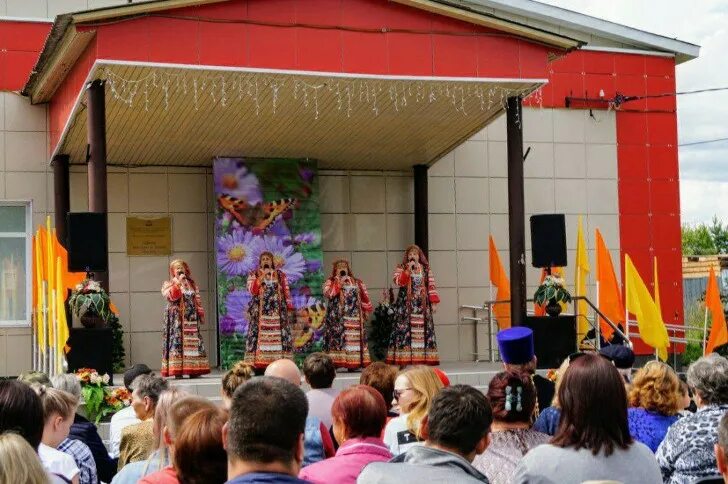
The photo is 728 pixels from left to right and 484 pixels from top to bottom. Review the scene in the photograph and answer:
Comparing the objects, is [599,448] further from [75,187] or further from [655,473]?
[75,187]

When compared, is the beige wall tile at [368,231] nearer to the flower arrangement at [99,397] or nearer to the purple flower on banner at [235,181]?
the purple flower on banner at [235,181]

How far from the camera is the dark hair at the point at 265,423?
2.26 metres

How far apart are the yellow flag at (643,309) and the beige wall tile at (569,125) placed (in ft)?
11.4

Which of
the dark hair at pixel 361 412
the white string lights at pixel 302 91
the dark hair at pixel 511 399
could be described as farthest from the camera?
the white string lights at pixel 302 91

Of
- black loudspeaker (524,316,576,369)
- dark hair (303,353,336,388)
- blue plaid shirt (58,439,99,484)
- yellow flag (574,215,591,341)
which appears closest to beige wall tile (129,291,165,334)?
black loudspeaker (524,316,576,369)

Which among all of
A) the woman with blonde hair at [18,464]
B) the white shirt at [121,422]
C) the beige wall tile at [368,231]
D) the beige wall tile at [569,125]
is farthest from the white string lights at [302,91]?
the woman with blonde hair at [18,464]

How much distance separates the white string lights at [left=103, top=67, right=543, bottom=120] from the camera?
8812 millimetres

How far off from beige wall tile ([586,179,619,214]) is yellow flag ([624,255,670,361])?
3265 mm

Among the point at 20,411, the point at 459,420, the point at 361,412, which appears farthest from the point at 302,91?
the point at 459,420

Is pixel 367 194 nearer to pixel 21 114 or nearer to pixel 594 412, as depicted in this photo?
pixel 21 114

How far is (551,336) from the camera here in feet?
31.8

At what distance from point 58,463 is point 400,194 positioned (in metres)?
9.99

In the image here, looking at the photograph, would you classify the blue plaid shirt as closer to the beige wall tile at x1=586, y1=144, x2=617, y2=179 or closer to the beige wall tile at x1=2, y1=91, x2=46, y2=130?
the beige wall tile at x1=2, y1=91, x2=46, y2=130

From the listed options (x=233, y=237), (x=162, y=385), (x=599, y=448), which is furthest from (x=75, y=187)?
(x=599, y=448)
